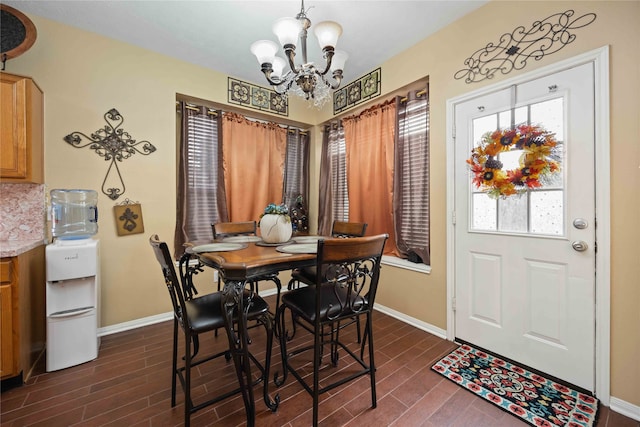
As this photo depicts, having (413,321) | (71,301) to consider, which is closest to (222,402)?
(71,301)

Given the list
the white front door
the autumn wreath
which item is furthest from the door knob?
the autumn wreath

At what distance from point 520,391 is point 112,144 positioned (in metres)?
3.83

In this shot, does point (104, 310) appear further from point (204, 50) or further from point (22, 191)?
point (204, 50)

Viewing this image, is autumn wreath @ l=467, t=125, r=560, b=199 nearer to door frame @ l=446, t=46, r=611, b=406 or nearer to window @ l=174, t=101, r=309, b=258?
door frame @ l=446, t=46, r=611, b=406

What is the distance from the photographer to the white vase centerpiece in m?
1.99

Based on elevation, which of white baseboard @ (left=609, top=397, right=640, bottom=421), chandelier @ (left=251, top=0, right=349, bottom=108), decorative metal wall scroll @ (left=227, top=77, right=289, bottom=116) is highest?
decorative metal wall scroll @ (left=227, top=77, right=289, bottom=116)

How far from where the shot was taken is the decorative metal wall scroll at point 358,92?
296 cm

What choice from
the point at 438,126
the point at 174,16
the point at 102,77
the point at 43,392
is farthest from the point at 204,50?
the point at 43,392

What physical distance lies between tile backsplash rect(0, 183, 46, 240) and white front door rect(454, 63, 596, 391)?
11.8 ft

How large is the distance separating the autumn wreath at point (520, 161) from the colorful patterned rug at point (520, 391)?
50.4 inches

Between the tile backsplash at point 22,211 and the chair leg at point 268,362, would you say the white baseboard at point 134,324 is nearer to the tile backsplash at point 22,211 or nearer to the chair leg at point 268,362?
the tile backsplash at point 22,211

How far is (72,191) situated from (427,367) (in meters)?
3.33

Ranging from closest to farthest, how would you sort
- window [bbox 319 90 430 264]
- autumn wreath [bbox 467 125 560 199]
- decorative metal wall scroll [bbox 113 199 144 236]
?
autumn wreath [bbox 467 125 560 199]
decorative metal wall scroll [bbox 113 199 144 236]
window [bbox 319 90 430 264]

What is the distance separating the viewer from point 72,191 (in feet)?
7.41
